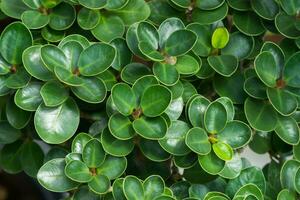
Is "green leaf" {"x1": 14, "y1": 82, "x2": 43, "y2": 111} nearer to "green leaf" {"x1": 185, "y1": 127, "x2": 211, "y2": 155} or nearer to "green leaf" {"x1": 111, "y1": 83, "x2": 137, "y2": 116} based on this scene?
"green leaf" {"x1": 111, "y1": 83, "x2": 137, "y2": 116}

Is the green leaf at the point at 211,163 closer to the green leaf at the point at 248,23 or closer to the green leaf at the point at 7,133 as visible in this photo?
the green leaf at the point at 248,23

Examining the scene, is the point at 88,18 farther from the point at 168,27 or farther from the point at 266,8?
the point at 266,8

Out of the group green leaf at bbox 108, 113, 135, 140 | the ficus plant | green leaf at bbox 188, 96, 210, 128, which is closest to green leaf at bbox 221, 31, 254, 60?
the ficus plant

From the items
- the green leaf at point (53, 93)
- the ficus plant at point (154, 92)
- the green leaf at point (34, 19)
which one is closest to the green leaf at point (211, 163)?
the ficus plant at point (154, 92)

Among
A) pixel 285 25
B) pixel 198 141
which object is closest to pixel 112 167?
pixel 198 141

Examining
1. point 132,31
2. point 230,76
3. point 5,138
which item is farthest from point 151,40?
point 5,138

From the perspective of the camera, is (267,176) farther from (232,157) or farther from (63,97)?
(63,97)
